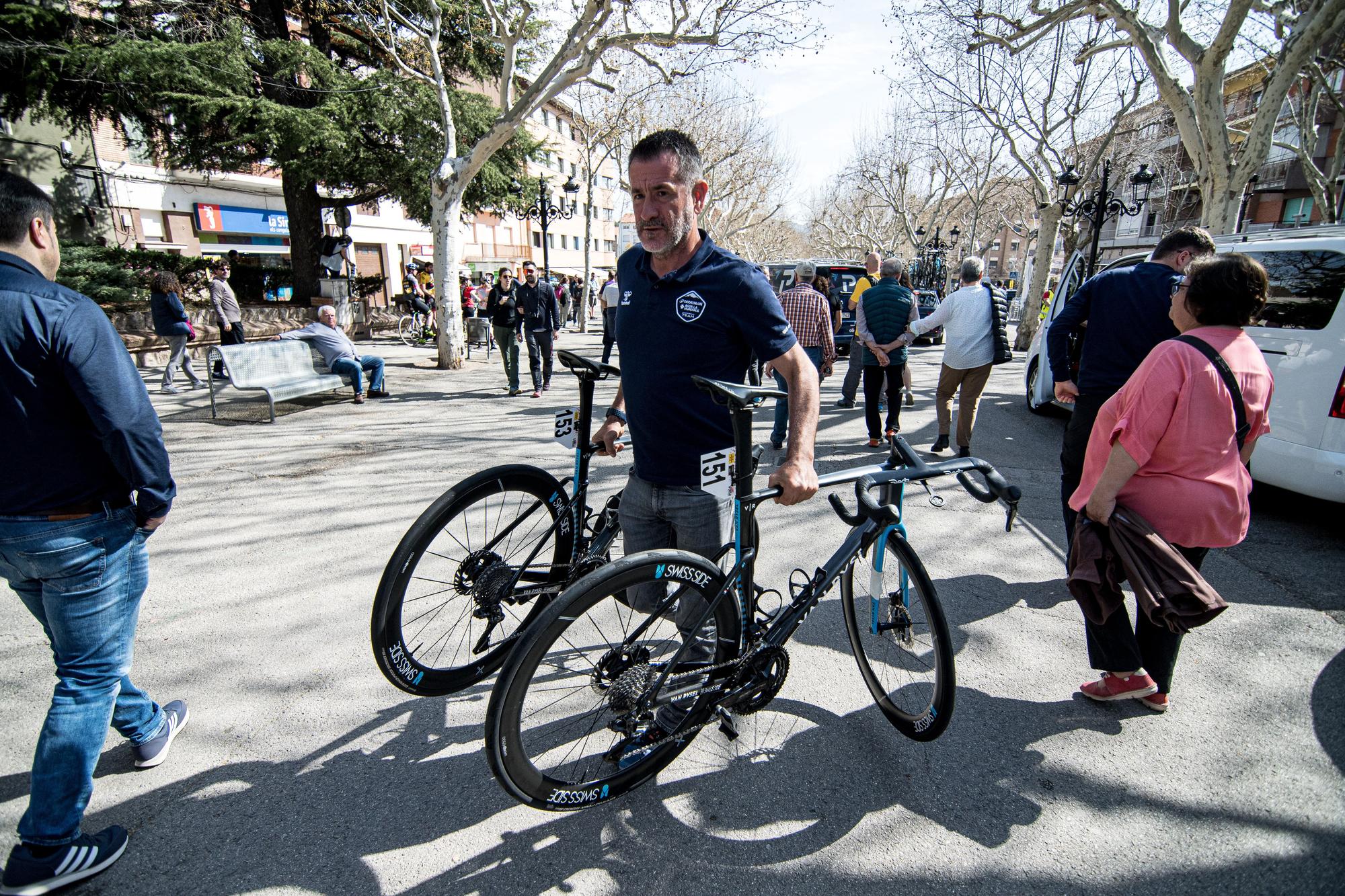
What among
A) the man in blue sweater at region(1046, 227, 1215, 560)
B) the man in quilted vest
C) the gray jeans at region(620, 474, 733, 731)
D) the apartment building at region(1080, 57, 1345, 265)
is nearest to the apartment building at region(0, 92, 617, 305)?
the man in quilted vest

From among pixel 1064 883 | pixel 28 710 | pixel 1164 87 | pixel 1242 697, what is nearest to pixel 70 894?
pixel 28 710

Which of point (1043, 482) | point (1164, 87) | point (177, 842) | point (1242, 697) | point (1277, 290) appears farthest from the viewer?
point (1164, 87)

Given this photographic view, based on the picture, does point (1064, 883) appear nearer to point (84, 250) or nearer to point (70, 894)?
point (70, 894)

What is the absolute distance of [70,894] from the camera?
1887 mm

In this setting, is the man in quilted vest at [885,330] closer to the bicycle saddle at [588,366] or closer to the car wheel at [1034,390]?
the car wheel at [1034,390]

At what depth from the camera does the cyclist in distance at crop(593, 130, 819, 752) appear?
7.09ft

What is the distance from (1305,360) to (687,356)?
502cm

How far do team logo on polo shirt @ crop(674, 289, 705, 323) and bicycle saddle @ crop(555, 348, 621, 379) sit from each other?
0.57 m

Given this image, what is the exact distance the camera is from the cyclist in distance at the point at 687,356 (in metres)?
2.16

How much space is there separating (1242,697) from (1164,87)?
33.8 feet

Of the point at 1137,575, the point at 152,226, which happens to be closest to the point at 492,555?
the point at 1137,575

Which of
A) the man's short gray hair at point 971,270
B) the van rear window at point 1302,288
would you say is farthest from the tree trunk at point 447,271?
the van rear window at point 1302,288

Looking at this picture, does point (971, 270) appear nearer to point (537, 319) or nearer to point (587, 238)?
point (537, 319)

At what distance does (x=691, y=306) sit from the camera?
219 centimetres
